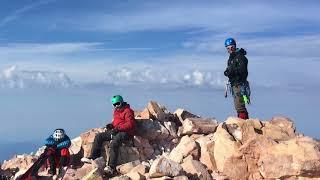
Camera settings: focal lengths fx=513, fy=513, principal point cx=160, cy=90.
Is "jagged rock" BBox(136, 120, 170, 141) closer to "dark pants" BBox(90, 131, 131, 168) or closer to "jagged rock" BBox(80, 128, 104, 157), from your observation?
"dark pants" BBox(90, 131, 131, 168)

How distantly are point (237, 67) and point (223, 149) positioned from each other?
14.6 ft

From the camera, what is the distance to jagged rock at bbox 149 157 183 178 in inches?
776

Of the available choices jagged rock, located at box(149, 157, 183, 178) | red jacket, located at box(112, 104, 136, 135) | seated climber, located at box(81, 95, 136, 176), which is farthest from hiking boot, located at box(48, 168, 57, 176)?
jagged rock, located at box(149, 157, 183, 178)

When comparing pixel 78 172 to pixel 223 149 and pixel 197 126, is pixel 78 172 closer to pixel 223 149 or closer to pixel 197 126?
pixel 197 126

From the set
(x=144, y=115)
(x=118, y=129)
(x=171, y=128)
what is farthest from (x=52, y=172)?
(x=171, y=128)

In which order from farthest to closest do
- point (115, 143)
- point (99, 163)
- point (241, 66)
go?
point (241, 66) < point (115, 143) < point (99, 163)

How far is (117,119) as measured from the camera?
920 inches

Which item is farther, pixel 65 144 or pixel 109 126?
pixel 109 126

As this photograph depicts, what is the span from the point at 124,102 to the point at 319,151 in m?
8.83

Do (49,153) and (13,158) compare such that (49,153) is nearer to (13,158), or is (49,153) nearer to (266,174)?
(13,158)

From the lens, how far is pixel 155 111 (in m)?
25.9

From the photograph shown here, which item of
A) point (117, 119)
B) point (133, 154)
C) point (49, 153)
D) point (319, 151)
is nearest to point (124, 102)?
point (117, 119)

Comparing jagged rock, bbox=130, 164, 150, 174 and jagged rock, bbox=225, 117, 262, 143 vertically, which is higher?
jagged rock, bbox=225, 117, 262, 143

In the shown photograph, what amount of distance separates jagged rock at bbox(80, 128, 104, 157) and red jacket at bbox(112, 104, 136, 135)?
1564 millimetres
